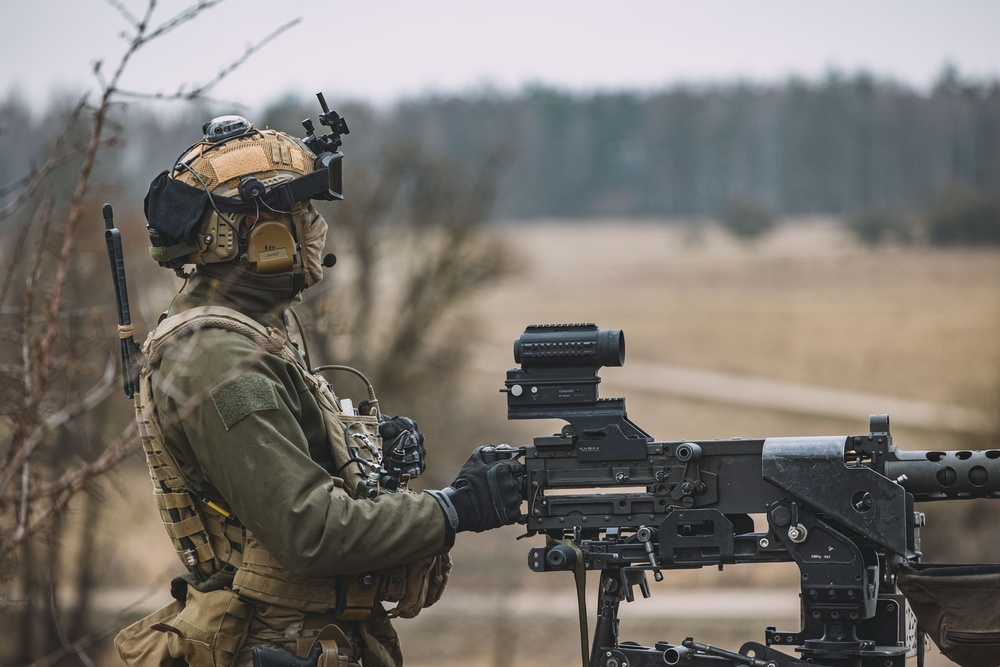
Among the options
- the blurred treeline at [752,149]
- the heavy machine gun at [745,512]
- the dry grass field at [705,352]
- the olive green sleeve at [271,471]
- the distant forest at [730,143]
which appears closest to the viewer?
the olive green sleeve at [271,471]

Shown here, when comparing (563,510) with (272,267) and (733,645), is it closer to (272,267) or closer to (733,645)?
(272,267)

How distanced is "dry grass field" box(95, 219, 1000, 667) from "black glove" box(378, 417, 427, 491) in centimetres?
578

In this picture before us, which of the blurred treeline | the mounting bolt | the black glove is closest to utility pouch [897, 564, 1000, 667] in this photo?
the mounting bolt

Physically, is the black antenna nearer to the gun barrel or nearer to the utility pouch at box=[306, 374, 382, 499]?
the utility pouch at box=[306, 374, 382, 499]

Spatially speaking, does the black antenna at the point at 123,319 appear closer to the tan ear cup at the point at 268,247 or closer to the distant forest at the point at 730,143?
the tan ear cup at the point at 268,247

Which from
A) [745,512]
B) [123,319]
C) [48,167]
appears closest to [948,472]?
[745,512]

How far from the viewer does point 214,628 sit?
16.0ft

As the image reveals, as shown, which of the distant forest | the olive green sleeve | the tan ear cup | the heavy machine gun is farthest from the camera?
the distant forest

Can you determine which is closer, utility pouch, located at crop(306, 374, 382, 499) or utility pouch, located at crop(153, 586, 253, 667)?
utility pouch, located at crop(153, 586, 253, 667)

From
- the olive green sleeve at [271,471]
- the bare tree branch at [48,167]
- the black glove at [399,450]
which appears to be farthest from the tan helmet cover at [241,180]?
the bare tree branch at [48,167]

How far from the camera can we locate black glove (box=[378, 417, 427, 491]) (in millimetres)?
5293

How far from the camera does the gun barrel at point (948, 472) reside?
4.95 meters

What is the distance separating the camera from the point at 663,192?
8038cm

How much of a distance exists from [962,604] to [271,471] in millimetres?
2810
